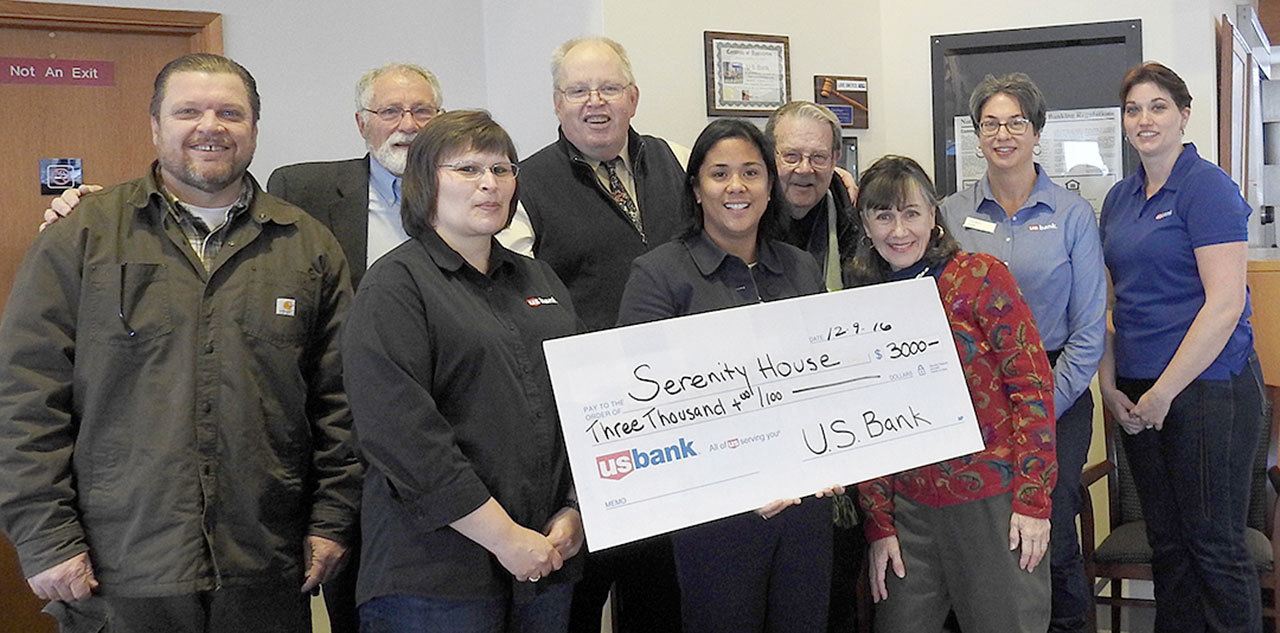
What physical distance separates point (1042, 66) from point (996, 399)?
2019mm

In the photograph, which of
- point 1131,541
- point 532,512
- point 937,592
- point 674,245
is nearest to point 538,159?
point 674,245

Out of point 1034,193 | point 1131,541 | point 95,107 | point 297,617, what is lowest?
point 1131,541

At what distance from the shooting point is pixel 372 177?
249 centimetres

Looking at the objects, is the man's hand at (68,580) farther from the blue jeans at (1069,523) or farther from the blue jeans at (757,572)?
the blue jeans at (1069,523)

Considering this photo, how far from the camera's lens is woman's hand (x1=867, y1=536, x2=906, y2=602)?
2.21 metres

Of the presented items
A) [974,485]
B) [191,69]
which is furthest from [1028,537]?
[191,69]

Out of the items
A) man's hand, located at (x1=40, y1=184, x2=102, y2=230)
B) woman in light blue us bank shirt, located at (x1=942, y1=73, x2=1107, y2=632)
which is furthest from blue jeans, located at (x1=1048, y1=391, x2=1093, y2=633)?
man's hand, located at (x1=40, y1=184, x2=102, y2=230)

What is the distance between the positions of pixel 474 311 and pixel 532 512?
0.36m

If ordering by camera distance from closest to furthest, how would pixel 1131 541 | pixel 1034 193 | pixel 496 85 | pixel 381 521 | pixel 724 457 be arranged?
pixel 381 521, pixel 724 457, pixel 1034 193, pixel 1131 541, pixel 496 85

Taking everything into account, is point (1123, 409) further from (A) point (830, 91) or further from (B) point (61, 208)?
(B) point (61, 208)

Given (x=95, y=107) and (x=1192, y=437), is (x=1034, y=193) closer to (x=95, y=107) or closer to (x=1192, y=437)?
(x=1192, y=437)

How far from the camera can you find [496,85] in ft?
12.9

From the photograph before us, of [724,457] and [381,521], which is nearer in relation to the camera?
[381,521]

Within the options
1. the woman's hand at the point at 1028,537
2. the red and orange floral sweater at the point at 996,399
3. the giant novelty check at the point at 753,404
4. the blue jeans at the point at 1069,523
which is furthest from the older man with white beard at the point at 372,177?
the blue jeans at the point at 1069,523
